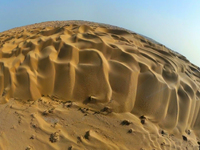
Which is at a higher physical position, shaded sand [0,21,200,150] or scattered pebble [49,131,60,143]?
shaded sand [0,21,200,150]

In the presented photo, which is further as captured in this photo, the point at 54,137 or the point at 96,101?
the point at 96,101

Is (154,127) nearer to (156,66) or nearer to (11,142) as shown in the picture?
(156,66)

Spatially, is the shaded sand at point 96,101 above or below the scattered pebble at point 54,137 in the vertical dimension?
above

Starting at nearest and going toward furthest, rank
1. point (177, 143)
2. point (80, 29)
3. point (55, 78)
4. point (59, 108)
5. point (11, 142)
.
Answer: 1. point (11, 142)
2. point (177, 143)
3. point (59, 108)
4. point (55, 78)
5. point (80, 29)

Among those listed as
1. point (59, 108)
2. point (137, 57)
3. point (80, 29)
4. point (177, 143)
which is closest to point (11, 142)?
point (59, 108)

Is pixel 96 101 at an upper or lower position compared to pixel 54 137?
upper

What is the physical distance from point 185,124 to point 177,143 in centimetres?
30

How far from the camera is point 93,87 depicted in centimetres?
186

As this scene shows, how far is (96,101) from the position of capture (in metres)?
1.75

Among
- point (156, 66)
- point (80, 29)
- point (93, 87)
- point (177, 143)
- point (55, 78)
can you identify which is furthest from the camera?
point (80, 29)

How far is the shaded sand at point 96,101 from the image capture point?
151cm

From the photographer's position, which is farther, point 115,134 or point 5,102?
point 5,102

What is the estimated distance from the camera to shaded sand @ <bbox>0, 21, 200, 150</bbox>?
1511mm

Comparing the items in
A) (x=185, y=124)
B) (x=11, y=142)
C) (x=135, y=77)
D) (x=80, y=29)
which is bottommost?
(x=11, y=142)
